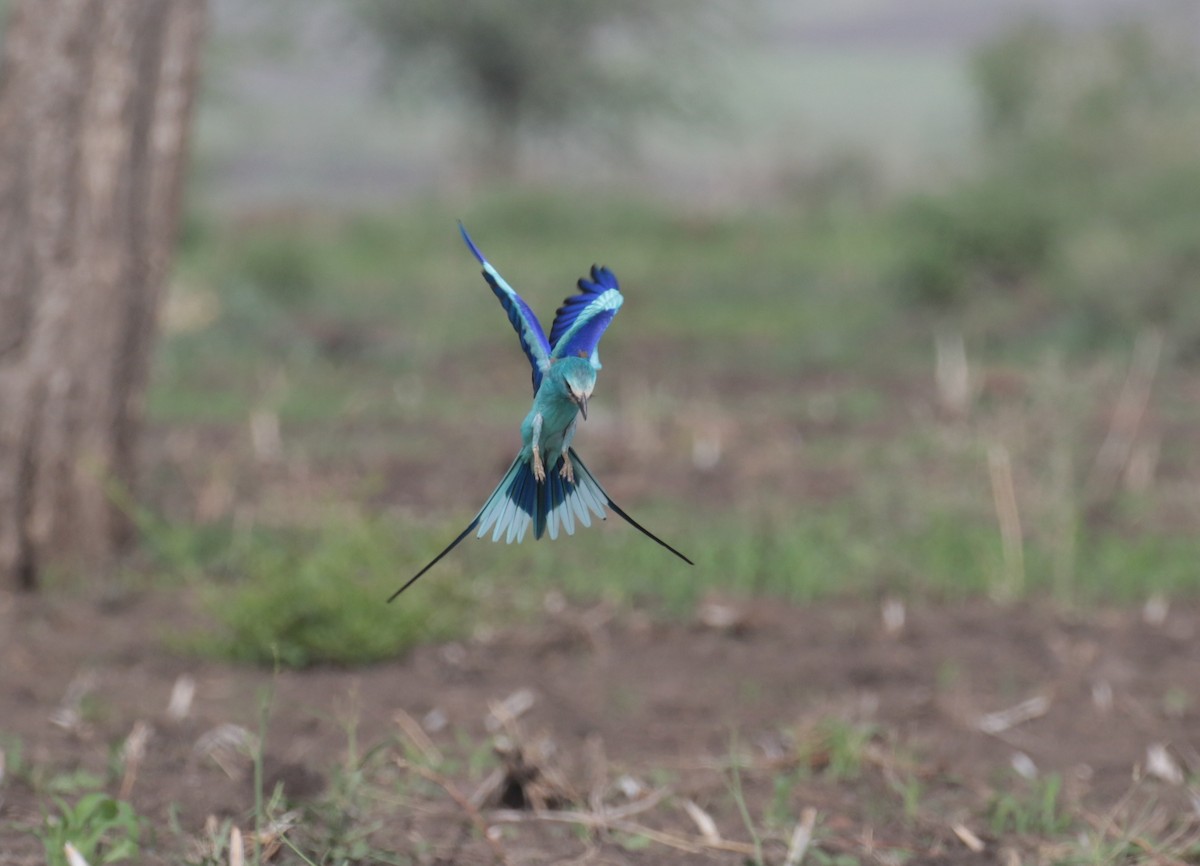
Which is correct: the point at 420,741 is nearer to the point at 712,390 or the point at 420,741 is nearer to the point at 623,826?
the point at 623,826

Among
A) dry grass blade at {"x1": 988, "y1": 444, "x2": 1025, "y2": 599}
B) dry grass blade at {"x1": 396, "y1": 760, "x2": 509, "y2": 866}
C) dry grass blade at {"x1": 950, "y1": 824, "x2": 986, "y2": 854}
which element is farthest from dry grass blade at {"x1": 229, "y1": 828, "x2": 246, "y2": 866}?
dry grass blade at {"x1": 988, "y1": 444, "x2": 1025, "y2": 599}

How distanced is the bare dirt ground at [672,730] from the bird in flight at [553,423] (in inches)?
43.6

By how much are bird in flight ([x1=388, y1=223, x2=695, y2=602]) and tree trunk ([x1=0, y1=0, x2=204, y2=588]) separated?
3907mm

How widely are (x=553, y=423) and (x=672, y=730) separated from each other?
2.73 metres

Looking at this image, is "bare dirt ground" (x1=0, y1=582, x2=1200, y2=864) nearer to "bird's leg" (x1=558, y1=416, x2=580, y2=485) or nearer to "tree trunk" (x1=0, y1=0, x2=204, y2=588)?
"tree trunk" (x1=0, y1=0, x2=204, y2=588)

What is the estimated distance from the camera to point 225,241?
55.2 ft

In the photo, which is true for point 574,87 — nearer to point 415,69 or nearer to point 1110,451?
point 415,69

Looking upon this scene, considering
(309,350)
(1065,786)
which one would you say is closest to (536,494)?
(1065,786)

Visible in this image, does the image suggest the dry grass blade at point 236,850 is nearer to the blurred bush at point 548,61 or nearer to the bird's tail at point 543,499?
the bird's tail at point 543,499

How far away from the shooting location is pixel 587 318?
1416 mm

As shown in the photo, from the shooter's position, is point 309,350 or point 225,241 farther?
point 225,241

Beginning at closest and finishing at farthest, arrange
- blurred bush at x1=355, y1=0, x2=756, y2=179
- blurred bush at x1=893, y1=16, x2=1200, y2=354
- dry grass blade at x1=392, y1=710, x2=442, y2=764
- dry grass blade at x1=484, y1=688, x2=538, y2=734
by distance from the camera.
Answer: dry grass blade at x1=392, y1=710, x2=442, y2=764, dry grass blade at x1=484, y1=688, x2=538, y2=734, blurred bush at x1=893, y1=16, x2=1200, y2=354, blurred bush at x1=355, y1=0, x2=756, y2=179

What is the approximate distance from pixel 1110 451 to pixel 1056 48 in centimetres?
2097

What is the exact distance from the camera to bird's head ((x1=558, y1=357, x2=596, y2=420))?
1309 millimetres
